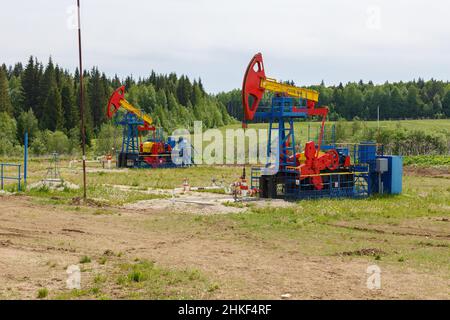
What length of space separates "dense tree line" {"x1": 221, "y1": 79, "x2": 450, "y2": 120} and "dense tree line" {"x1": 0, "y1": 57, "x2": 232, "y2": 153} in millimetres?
38171

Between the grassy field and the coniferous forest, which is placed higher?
the coniferous forest

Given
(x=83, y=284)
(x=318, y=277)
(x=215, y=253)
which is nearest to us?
(x=83, y=284)

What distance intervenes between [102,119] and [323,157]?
60.6 m

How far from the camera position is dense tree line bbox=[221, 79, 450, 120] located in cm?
11356

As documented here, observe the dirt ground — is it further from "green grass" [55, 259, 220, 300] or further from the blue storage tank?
the blue storage tank

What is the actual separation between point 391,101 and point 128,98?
2276 inches

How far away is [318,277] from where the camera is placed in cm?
836

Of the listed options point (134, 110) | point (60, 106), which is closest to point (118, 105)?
point (134, 110)

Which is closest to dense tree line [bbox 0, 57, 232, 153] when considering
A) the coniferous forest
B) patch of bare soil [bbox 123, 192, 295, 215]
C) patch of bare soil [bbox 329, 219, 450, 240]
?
the coniferous forest

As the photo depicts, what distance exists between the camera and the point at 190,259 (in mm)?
9664

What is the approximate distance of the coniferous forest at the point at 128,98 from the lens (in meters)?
65.3

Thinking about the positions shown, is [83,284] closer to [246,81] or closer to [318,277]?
[318,277]

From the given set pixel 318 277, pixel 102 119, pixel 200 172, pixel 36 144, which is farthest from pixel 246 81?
pixel 102 119

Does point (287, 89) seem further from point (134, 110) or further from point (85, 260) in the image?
point (134, 110)
